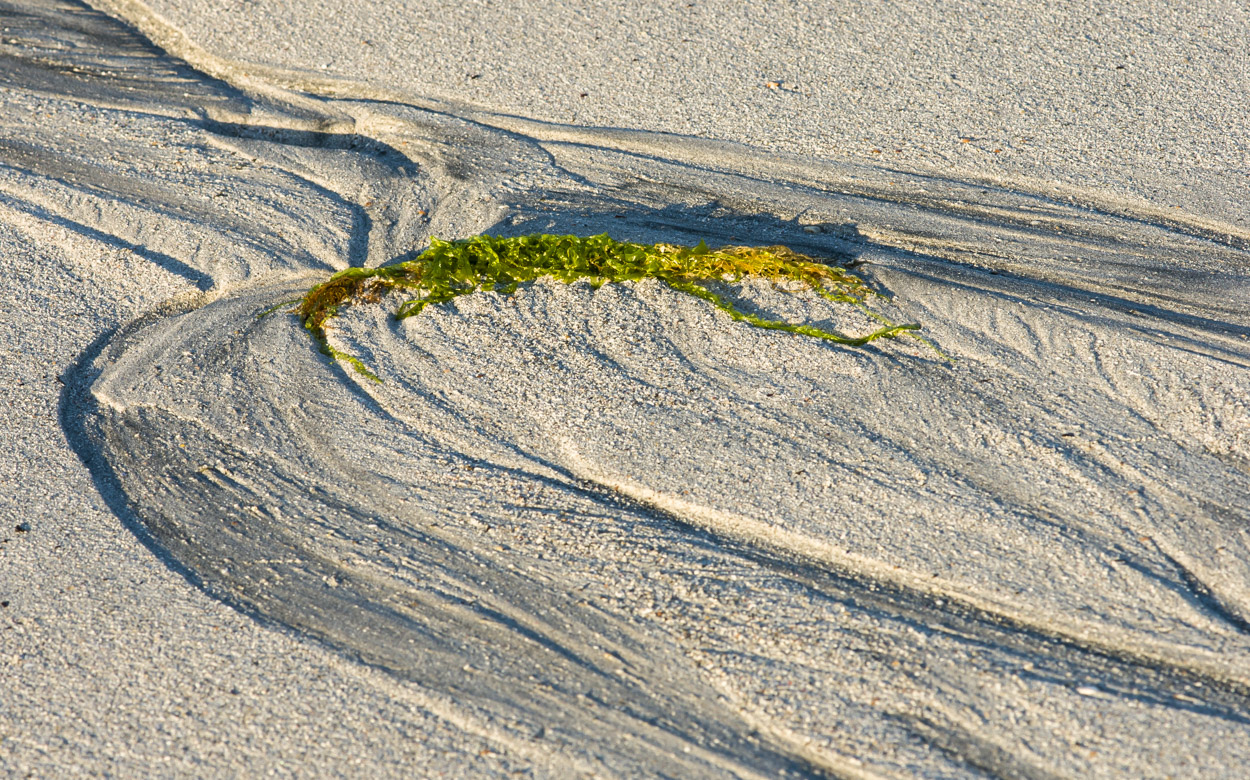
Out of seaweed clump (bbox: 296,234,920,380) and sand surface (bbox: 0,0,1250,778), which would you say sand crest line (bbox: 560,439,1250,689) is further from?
seaweed clump (bbox: 296,234,920,380)

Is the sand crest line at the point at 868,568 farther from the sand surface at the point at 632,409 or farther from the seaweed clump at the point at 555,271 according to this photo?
the seaweed clump at the point at 555,271

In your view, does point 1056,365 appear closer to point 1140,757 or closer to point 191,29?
point 1140,757

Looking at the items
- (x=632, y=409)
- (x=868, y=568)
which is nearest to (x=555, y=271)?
(x=632, y=409)

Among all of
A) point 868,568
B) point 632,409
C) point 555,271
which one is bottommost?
point 868,568

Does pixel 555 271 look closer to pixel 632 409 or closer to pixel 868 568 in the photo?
pixel 632 409

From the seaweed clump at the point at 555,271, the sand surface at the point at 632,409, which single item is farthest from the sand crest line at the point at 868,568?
the seaweed clump at the point at 555,271

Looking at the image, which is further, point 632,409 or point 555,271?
point 555,271

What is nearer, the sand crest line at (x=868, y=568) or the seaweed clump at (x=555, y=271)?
the sand crest line at (x=868, y=568)
